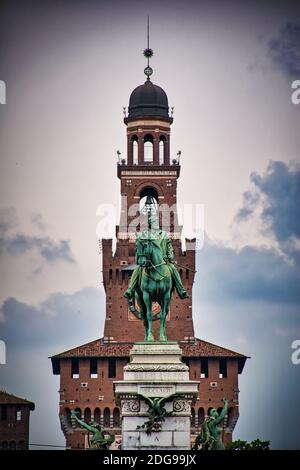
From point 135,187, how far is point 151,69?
327 inches

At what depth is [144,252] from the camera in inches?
3236

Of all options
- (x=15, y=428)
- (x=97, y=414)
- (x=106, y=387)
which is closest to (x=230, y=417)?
(x=106, y=387)

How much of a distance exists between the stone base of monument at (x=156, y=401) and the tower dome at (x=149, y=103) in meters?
72.4

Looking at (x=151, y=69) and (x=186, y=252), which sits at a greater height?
(x=151, y=69)

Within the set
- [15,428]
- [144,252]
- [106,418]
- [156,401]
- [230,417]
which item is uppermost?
[106,418]

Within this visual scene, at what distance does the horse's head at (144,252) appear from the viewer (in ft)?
269

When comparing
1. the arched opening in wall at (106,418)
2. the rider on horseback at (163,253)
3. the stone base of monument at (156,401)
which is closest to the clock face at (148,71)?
the arched opening in wall at (106,418)

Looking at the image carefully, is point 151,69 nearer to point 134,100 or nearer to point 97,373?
point 134,100

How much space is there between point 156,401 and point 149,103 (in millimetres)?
74454

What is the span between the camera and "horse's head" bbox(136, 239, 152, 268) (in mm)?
82125

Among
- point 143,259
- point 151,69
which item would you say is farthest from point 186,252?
point 143,259

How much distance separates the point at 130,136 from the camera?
15375 cm

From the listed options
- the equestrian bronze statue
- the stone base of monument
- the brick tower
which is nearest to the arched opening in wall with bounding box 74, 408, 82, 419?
the brick tower

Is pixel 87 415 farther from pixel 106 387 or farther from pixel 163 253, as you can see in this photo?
pixel 163 253
